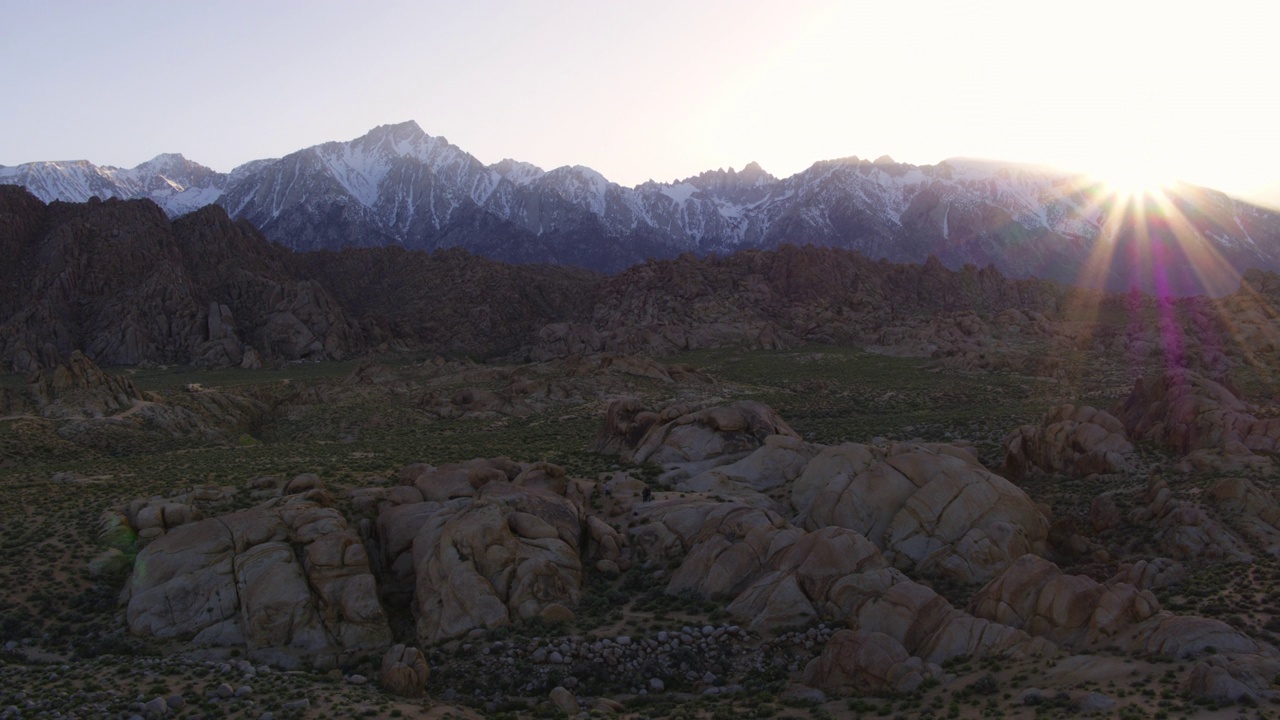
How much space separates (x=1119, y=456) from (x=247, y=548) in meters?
38.8

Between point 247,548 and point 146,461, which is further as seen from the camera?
point 146,461

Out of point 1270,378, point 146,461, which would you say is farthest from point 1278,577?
point 1270,378

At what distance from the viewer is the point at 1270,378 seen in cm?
7500

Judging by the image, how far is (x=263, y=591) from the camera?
84.6 feet

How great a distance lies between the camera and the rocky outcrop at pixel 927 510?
2903 centimetres

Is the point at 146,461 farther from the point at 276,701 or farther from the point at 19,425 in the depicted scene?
the point at 276,701

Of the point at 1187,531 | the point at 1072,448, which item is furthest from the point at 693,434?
the point at 1187,531

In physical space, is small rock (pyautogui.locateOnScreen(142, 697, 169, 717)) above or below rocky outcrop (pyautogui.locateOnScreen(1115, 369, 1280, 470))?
below

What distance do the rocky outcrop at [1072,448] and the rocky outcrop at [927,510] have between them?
10.0 meters

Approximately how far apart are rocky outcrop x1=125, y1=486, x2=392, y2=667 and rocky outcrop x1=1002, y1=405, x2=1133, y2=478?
32.2 meters

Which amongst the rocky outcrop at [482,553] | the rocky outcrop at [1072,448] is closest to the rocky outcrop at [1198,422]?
the rocky outcrop at [1072,448]

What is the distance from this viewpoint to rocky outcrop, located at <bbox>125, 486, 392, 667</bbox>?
25047 mm

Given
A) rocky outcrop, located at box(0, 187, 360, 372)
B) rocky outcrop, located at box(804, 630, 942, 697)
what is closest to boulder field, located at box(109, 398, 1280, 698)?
rocky outcrop, located at box(804, 630, 942, 697)

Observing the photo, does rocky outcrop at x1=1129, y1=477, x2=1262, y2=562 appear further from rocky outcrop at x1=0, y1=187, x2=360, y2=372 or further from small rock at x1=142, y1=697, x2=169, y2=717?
Result: rocky outcrop at x1=0, y1=187, x2=360, y2=372
